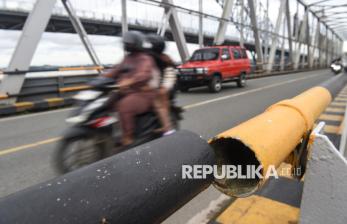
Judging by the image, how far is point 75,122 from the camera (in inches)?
130

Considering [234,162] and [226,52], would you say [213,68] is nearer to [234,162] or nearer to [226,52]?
[226,52]

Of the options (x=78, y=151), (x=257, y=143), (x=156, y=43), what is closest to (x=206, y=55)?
(x=156, y=43)

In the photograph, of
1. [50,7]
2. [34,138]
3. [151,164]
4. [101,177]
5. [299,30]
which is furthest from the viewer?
[299,30]

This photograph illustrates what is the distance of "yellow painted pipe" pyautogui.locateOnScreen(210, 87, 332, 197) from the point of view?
1.47 m

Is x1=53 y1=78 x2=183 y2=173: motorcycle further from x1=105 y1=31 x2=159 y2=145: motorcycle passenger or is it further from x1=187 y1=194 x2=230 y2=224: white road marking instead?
x1=187 y1=194 x2=230 y2=224: white road marking

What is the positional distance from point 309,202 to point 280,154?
32 centimetres

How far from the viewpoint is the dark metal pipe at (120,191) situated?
2.78 ft

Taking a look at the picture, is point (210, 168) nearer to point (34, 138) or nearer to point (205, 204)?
point (205, 204)

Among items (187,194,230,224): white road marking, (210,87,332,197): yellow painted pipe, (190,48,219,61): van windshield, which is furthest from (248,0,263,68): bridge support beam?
(210,87,332,197): yellow painted pipe

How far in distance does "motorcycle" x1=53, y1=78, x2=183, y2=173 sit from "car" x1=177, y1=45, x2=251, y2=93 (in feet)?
29.3

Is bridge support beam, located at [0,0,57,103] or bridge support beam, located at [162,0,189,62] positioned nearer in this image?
bridge support beam, located at [0,0,57,103]

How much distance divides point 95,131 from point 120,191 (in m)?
2.44

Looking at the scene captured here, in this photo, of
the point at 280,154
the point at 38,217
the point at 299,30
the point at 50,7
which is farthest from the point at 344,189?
the point at 299,30

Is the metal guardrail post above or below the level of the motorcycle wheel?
above
